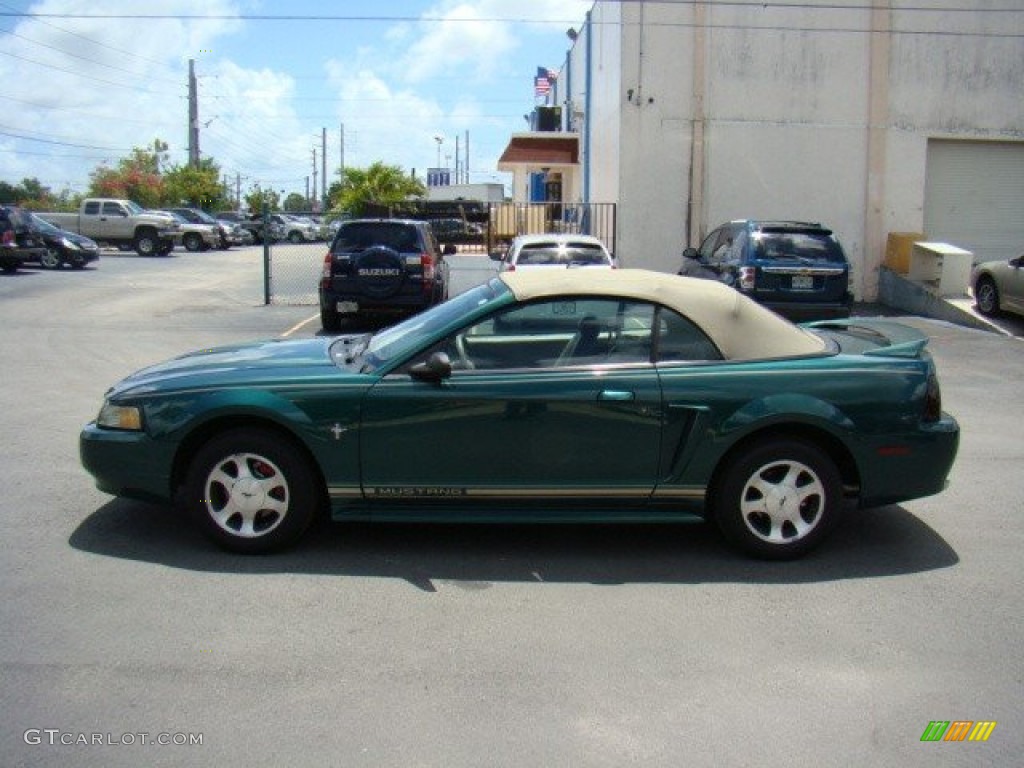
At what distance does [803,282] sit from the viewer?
48.2 feet

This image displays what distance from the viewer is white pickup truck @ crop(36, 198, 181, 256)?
3641cm

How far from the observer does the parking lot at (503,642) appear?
3682 millimetres

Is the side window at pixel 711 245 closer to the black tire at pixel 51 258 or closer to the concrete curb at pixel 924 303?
the concrete curb at pixel 924 303

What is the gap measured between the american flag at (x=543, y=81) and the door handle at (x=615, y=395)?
40.6m

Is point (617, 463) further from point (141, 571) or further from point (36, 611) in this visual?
point (36, 611)

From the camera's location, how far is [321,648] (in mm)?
4410

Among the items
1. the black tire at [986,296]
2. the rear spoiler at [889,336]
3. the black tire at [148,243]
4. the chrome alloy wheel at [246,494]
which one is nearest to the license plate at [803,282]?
the black tire at [986,296]

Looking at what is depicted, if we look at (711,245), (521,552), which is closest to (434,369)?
(521,552)

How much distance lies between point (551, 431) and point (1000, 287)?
13.3 metres

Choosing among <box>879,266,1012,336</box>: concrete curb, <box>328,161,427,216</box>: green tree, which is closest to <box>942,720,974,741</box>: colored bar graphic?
<box>879,266,1012,336</box>: concrete curb

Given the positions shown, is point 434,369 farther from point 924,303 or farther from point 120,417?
point 924,303

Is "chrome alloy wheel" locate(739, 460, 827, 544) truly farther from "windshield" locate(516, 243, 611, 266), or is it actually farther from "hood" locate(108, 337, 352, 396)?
"windshield" locate(516, 243, 611, 266)

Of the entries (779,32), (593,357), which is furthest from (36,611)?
(779,32)

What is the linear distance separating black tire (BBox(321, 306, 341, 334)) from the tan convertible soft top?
949cm
